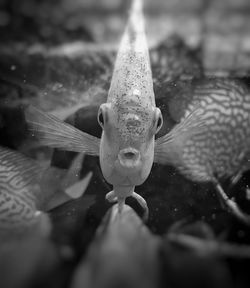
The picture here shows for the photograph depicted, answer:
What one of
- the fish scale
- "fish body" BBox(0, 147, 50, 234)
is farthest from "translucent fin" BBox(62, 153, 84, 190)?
the fish scale

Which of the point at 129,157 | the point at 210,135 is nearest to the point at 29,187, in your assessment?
the point at 129,157

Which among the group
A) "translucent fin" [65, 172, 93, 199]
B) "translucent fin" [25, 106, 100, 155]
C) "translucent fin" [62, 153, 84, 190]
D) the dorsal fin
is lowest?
"translucent fin" [65, 172, 93, 199]

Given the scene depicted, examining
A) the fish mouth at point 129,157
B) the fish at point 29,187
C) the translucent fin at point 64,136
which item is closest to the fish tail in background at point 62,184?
the fish at point 29,187

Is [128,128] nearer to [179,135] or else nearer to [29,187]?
[179,135]

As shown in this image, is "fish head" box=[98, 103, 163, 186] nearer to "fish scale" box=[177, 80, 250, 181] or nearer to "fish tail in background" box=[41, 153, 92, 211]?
"fish tail in background" box=[41, 153, 92, 211]

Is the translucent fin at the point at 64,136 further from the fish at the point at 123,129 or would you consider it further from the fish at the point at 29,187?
the fish at the point at 29,187

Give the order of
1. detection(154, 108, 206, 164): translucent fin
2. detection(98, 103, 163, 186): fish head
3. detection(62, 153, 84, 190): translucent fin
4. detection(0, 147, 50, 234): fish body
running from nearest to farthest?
detection(0, 147, 50, 234): fish body < detection(98, 103, 163, 186): fish head < detection(62, 153, 84, 190): translucent fin < detection(154, 108, 206, 164): translucent fin
